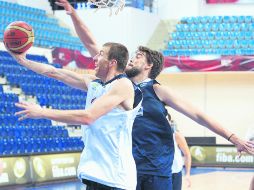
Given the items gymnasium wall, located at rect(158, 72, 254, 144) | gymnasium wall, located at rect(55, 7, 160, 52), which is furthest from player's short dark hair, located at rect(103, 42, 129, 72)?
gymnasium wall, located at rect(158, 72, 254, 144)

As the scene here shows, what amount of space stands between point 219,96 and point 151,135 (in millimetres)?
17894

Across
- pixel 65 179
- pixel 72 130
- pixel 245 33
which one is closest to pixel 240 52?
pixel 245 33

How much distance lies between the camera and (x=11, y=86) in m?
17.6

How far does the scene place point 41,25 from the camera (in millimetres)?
21391

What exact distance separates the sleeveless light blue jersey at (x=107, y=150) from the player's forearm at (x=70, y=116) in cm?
34

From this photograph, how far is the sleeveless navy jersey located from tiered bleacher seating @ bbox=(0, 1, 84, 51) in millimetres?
14138

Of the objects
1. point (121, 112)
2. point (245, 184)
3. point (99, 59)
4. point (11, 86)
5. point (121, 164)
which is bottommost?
point (245, 184)

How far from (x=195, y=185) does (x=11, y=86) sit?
21.3 ft

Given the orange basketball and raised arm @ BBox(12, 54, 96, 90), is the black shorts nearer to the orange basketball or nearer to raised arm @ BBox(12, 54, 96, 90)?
raised arm @ BBox(12, 54, 96, 90)

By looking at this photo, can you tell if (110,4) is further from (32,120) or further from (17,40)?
(32,120)

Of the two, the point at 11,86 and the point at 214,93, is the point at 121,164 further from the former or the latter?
the point at 214,93

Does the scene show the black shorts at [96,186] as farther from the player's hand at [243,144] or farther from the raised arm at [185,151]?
the raised arm at [185,151]

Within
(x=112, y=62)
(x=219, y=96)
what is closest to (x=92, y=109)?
(x=112, y=62)

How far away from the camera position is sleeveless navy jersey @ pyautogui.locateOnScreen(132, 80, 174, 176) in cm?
525
